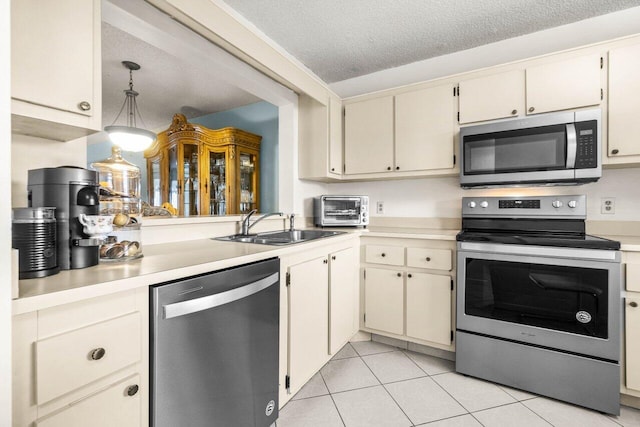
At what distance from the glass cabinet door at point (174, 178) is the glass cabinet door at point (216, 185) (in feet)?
1.64

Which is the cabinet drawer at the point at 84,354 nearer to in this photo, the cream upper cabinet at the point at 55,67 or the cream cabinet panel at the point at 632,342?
the cream upper cabinet at the point at 55,67

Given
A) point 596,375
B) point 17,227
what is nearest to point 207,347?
point 17,227

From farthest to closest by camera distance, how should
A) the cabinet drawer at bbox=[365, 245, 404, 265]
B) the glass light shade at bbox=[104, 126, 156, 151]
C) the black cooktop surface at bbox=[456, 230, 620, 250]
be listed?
1. the glass light shade at bbox=[104, 126, 156, 151]
2. the cabinet drawer at bbox=[365, 245, 404, 265]
3. the black cooktop surface at bbox=[456, 230, 620, 250]

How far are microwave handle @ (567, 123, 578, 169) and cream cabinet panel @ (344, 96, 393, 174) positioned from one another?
111 centimetres

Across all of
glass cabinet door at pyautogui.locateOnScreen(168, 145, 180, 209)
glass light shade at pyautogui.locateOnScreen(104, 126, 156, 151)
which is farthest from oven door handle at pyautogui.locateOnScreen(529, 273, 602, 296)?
glass cabinet door at pyautogui.locateOnScreen(168, 145, 180, 209)

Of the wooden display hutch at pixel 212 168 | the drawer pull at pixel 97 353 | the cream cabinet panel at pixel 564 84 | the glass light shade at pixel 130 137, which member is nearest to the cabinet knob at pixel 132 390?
the drawer pull at pixel 97 353

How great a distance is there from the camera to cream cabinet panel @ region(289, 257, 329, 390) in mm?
1520

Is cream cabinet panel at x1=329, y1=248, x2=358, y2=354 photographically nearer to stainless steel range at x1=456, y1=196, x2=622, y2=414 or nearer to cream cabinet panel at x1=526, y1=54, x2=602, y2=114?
stainless steel range at x1=456, y1=196, x2=622, y2=414

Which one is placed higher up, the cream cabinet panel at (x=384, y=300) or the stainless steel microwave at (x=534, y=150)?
the stainless steel microwave at (x=534, y=150)

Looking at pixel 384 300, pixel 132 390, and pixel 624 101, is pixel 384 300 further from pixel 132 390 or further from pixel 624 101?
pixel 624 101

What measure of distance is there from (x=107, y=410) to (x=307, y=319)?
3.25ft

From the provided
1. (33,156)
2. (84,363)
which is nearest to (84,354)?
(84,363)

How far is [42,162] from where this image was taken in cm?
105

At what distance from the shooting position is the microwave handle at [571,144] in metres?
1.73
